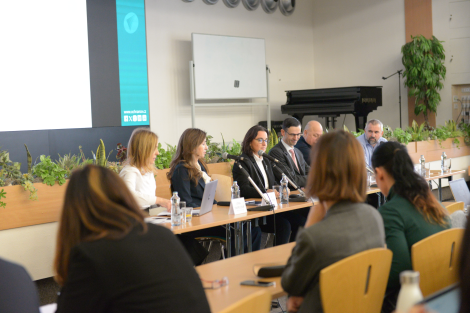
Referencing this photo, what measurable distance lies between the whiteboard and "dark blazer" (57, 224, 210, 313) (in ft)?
24.1

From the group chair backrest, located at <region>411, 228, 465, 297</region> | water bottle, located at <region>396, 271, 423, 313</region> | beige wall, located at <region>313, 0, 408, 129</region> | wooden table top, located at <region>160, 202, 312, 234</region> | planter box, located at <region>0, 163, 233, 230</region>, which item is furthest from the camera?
beige wall, located at <region>313, 0, 408, 129</region>

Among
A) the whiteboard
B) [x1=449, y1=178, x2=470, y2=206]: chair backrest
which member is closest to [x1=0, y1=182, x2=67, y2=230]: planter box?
[x1=449, y1=178, x2=470, y2=206]: chair backrest

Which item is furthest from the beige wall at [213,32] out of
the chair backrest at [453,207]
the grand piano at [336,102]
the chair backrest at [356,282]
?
the chair backrest at [356,282]

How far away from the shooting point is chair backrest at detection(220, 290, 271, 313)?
46.2 inches

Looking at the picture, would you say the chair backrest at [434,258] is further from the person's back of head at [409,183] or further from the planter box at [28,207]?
the planter box at [28,207]

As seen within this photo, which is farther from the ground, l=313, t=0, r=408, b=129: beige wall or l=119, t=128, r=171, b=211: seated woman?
l=313, t=0, r=408, b=129: beige wall

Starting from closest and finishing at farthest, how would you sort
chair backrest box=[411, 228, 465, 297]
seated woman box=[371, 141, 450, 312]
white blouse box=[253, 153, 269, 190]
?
1. chair backrest box=[411, 228, 465, 297]
2. seated woman box=[371, 141, 450, 312]
3. white blouse box=[253, 153, 269, 190]

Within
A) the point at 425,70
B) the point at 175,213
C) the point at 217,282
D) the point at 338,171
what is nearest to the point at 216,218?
the point at 175,213

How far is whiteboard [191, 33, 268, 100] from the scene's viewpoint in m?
8.57

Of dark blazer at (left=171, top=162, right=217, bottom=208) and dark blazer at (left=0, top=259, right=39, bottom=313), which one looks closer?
dark blazer at (left=0, top=259, right=39, bottom=313)

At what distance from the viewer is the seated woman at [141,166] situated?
133 inches

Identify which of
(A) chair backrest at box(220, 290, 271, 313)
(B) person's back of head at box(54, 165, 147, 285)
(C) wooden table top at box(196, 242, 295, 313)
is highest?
(B) person's back of head at box(54, 165, 147, 285)

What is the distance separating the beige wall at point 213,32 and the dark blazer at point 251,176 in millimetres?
4400

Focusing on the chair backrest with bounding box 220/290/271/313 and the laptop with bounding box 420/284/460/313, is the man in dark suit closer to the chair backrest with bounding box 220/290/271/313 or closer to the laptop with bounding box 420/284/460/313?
the chair backrest with bounding box 220/290/271/313
